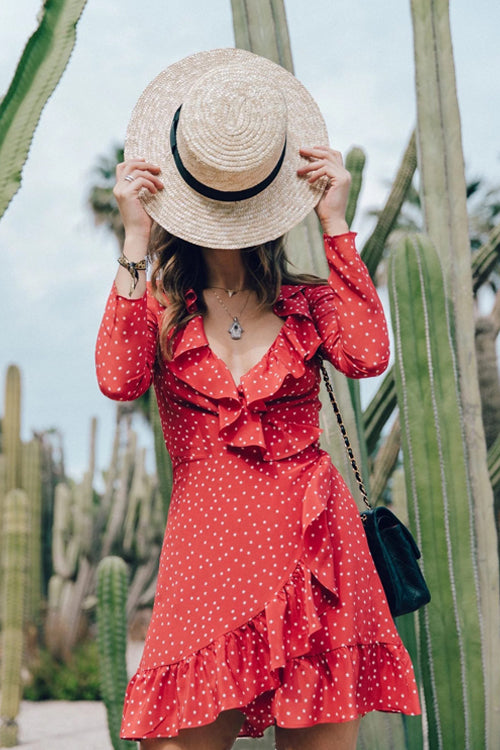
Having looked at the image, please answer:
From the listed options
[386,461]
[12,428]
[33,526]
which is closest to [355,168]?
[386,461]

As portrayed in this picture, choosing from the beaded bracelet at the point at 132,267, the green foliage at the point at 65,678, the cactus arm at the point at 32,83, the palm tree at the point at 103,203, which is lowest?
the green foliage at the point at 65,678

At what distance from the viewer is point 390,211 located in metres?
→ 3.93

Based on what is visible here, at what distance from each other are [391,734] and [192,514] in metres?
1.48

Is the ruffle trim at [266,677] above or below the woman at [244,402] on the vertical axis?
below

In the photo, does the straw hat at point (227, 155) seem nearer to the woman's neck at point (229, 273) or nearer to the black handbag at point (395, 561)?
the woman's neck at point (229, 273)

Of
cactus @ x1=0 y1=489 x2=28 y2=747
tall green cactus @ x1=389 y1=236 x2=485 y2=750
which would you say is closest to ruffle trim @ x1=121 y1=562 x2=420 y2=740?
tall green cactus @ x1=389 y1=236 x2=485 y2=750

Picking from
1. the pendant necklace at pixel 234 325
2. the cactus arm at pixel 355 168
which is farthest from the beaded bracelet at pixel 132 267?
the cactus arm at pixel 355 168

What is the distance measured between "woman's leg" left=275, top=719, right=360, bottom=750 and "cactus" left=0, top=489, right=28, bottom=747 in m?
6.09

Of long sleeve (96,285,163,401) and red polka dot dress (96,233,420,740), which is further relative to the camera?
long sleeve (96,285,163,401)

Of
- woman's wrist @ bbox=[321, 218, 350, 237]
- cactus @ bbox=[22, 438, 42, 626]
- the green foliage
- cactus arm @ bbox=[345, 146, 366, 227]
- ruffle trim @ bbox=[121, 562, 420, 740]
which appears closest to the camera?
ruffle trim @ bbox=[121, 562, 420, 740]

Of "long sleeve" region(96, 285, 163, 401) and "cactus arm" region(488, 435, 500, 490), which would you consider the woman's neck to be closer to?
"long sleeve" region(96, 285, 163, 401)

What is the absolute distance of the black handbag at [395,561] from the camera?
6.95ft

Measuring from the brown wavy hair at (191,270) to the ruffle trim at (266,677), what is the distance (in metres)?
0.62

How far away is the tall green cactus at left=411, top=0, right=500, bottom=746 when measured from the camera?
3246 mm
